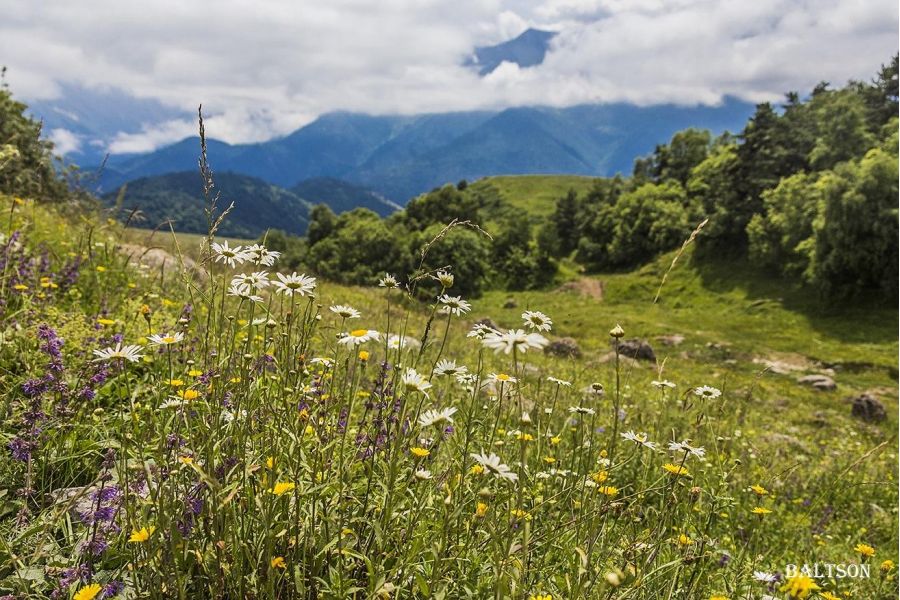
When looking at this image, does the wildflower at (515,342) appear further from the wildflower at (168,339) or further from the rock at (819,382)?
the rock at (819,382)

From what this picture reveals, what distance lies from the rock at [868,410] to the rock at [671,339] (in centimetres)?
1596

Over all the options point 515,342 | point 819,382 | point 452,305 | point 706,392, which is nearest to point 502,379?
point 515,342

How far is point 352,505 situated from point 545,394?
4138mm

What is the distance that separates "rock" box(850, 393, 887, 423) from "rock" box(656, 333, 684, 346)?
15956 mm

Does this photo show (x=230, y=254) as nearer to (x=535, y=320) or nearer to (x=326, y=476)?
(x=326, y=476)

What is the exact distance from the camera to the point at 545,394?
655 cm

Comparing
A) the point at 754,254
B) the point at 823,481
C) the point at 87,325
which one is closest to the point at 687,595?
the point at 87,325

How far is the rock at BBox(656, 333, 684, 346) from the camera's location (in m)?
34.8

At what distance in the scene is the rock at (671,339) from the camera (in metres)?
34.8

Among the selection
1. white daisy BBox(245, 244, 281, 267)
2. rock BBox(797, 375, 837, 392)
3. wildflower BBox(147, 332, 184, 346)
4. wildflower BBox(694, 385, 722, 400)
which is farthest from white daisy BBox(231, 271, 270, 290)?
rock BBox(797, 375, 837, 392)

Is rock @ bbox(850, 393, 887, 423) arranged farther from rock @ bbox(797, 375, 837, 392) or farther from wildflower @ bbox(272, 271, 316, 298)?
wildflower @ bbox(272, 271, 316, 298)

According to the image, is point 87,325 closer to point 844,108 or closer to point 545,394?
point 545,394

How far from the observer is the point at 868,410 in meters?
18.0

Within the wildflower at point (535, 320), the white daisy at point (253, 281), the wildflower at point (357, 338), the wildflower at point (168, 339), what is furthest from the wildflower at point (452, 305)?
the wildflower at point (168, 339)
